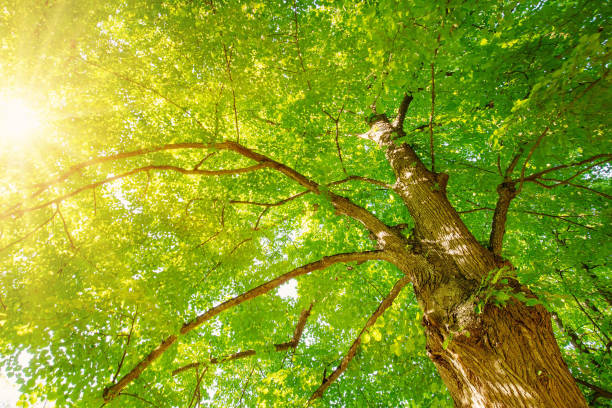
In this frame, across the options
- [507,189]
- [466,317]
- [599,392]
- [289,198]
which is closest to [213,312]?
[289,198]

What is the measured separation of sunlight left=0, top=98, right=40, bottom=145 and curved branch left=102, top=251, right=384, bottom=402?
3221 millimetres

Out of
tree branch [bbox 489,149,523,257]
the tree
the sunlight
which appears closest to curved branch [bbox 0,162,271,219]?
the tree

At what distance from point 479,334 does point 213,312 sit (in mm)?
2447

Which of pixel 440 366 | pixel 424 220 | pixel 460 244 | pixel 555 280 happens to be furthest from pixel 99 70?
pixel 555 280

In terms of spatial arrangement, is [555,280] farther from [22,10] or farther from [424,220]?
[22,10]

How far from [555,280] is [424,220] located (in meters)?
5.28

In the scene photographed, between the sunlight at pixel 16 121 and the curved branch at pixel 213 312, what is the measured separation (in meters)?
3.22

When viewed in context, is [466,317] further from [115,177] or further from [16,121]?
[16,121]

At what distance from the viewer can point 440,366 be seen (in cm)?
216

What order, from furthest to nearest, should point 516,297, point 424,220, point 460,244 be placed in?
point 424,220 → point 460,244 → point 516,297

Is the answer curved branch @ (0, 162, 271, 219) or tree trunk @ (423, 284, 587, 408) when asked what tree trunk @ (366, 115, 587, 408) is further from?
curved branch @ (0, 162, 271, 219)

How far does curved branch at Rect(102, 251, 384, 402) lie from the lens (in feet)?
8.02

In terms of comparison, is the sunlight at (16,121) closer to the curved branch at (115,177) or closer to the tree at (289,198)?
the tree at (289,198)

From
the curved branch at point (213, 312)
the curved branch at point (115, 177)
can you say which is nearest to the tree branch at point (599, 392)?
the curved branch at point (213, 312)
